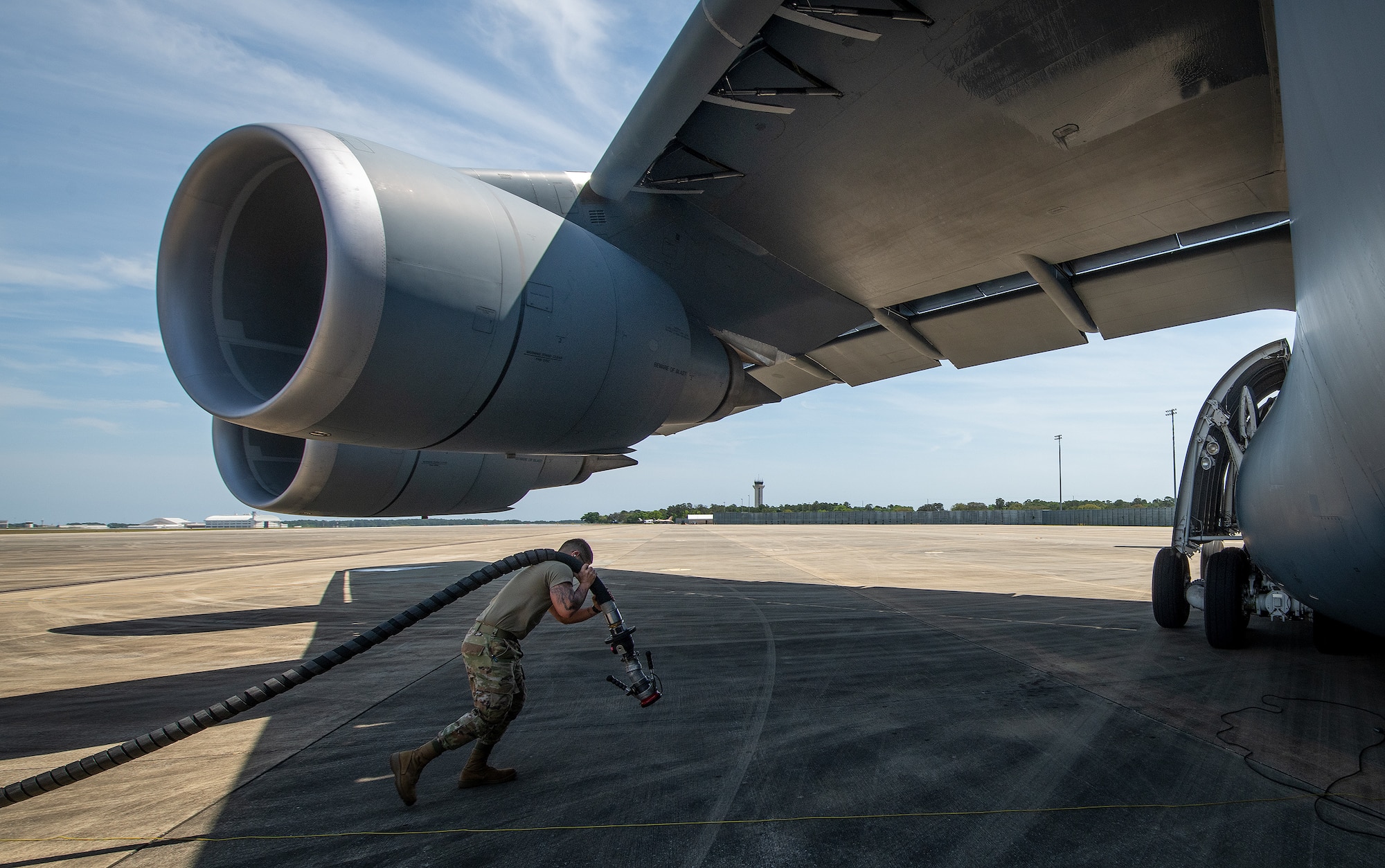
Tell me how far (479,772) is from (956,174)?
5.35 m

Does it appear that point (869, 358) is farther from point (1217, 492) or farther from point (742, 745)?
point (742, 745)

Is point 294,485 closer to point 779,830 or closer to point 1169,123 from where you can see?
point 779,830

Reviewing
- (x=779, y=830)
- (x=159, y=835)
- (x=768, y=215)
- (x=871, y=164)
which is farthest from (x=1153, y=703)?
(x=159, y=835)

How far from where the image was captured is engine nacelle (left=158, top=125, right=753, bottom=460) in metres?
4.21

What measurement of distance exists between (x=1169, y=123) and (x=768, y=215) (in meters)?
3.10

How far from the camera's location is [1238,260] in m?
6.46

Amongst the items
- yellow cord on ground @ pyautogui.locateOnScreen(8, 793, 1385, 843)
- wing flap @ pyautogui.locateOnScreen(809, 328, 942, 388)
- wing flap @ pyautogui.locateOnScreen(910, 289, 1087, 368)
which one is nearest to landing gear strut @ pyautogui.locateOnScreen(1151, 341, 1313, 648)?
wing flap @ pyautogui.locateOnScreen(910, 289, 1087, 368)

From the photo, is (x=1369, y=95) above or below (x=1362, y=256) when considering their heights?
above

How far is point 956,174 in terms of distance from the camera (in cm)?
559

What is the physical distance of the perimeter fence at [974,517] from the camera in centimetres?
5269

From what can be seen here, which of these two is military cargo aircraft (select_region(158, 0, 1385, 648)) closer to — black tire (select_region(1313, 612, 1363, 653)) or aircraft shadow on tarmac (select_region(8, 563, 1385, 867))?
black tire (select_region(1313, 612, 1363, 653))

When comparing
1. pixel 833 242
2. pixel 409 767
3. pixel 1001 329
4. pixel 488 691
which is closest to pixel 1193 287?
pixel 1001 329

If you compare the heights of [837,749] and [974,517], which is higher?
[974,517]

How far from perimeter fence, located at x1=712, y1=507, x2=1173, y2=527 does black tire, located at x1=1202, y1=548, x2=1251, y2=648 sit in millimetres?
44786
